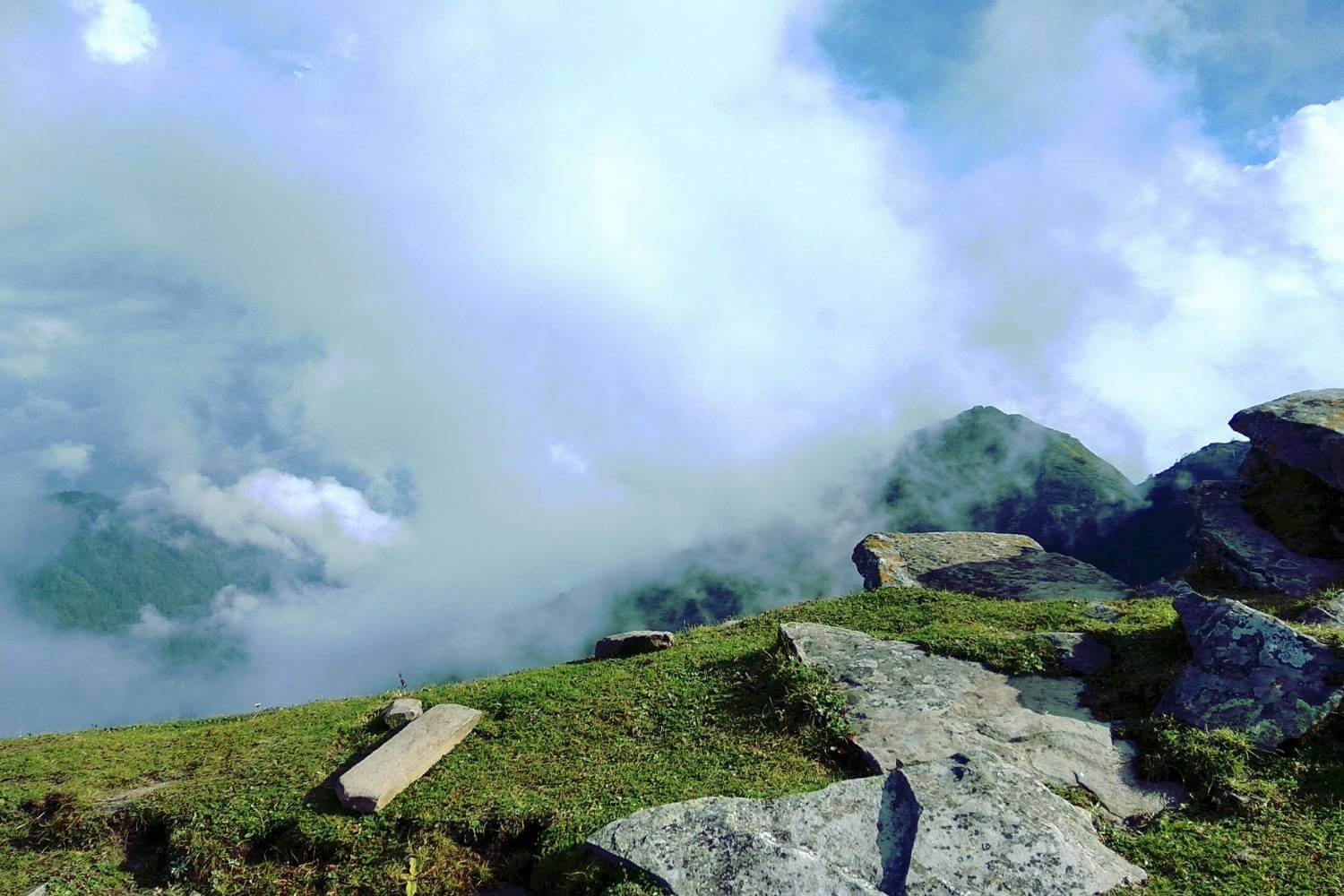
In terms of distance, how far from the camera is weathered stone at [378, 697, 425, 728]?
14.8 meters

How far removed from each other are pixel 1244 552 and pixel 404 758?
2479cm

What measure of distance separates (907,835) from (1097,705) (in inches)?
231

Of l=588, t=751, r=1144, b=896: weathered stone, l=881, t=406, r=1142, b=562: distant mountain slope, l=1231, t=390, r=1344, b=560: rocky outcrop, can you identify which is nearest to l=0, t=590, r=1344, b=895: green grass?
l=588, t=751, r=1144, b=896: weathered stone

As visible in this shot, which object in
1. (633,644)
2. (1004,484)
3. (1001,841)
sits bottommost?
(1001,841)

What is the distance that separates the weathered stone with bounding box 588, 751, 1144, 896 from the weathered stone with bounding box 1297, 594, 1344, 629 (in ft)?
33.9

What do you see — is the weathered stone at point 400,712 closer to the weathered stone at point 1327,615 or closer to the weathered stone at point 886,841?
the weathered stone at point 886,841

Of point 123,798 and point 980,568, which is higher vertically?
point 980,568

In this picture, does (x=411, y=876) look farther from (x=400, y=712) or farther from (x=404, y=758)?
(x=400, y=712)

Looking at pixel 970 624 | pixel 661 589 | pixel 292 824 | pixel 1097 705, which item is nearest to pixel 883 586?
pixel 970 624

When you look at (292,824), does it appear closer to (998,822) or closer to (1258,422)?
(998,822)

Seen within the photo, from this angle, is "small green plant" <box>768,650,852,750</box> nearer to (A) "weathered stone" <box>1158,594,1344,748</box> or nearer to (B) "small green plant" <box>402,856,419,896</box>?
(A) "weathered stone" <box>1158,594,1344,748</box>

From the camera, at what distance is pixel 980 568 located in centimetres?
2827

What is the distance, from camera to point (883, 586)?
2305cm

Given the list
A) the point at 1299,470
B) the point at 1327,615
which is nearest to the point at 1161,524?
the point at 1299,470
